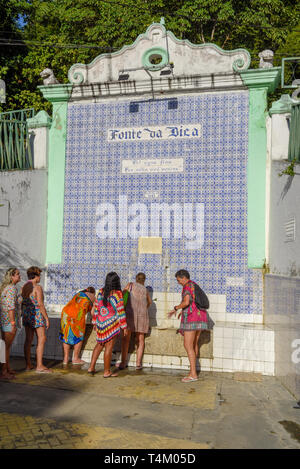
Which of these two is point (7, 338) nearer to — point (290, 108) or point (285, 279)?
point (285, 279)

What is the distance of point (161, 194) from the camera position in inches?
353

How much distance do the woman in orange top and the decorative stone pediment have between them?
445cm

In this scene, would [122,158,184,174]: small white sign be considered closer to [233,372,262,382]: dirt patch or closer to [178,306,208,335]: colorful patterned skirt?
[178,306,208,335]: colorful patterned skirt

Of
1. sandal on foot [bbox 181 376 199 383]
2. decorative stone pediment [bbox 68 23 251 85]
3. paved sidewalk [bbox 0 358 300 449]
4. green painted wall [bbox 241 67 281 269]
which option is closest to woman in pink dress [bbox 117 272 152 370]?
paved sidewalk [bbox 0 358 300 449]

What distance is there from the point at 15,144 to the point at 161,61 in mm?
3576

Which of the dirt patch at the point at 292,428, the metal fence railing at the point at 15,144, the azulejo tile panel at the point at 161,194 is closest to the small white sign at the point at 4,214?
the metal fence railing at the point at 15,144

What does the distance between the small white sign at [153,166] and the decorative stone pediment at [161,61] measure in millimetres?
1664

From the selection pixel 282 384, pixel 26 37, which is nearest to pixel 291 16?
pixel 26 37

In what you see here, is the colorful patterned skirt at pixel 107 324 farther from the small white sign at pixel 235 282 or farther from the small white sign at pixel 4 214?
the small white sign at pixel 4 214

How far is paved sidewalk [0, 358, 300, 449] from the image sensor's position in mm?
4801

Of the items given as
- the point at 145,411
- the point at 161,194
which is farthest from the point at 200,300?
the point at 161,194

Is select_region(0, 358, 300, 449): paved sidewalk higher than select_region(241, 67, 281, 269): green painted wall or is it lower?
lower

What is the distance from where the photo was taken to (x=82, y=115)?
31.3 ft

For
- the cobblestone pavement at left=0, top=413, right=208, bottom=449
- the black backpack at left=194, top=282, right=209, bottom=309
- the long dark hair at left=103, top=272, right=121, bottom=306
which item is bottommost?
the cobblestone pavement at left=0, top=413, right=208, bottom=449
